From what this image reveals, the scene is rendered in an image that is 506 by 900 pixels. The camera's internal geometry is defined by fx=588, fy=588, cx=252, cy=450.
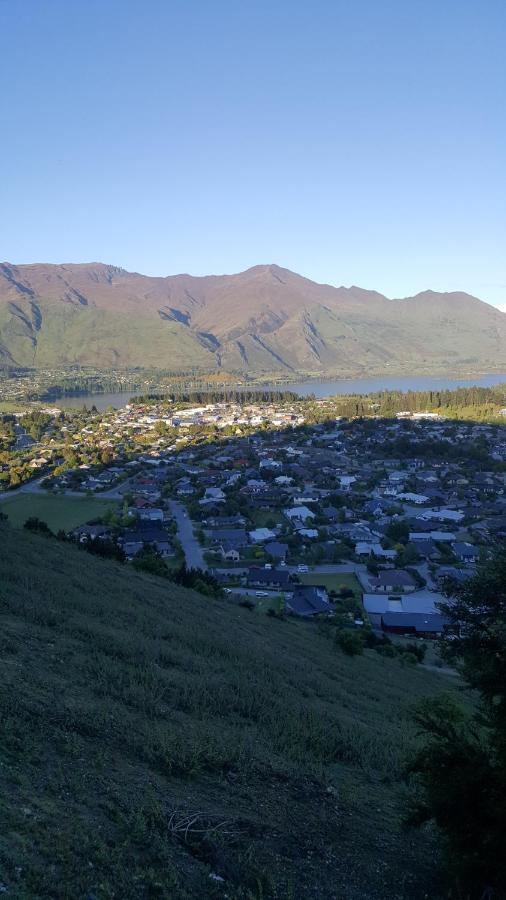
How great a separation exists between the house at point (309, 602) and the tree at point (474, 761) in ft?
38.8

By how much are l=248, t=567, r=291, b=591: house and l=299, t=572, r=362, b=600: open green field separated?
2.53 feet

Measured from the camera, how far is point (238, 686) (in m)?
6.93

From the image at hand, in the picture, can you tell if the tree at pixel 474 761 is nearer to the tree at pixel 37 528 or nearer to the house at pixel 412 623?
A: the house at pixel 412 623

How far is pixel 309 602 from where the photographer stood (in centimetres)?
1653

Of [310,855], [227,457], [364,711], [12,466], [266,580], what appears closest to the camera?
[310,855]

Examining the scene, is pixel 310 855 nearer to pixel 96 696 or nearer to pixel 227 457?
pixel 96 696

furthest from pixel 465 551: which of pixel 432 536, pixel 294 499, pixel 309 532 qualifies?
pixel 294 499

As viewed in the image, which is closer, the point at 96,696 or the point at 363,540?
the point at 96,696

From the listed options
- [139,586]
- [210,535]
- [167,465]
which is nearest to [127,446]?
[167,465]

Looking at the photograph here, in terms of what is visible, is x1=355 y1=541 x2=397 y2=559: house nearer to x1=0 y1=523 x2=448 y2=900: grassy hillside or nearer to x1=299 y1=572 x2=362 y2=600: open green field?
x1=299 y1=572 x2=362 y2=600: open green field

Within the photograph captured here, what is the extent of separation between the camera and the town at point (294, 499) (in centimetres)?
1838

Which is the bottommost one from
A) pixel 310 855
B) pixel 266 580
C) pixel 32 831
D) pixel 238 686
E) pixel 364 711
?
pixel 266 580

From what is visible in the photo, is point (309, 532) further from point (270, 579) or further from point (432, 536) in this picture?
point (270, 579)

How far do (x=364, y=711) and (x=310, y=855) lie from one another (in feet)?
14.5
